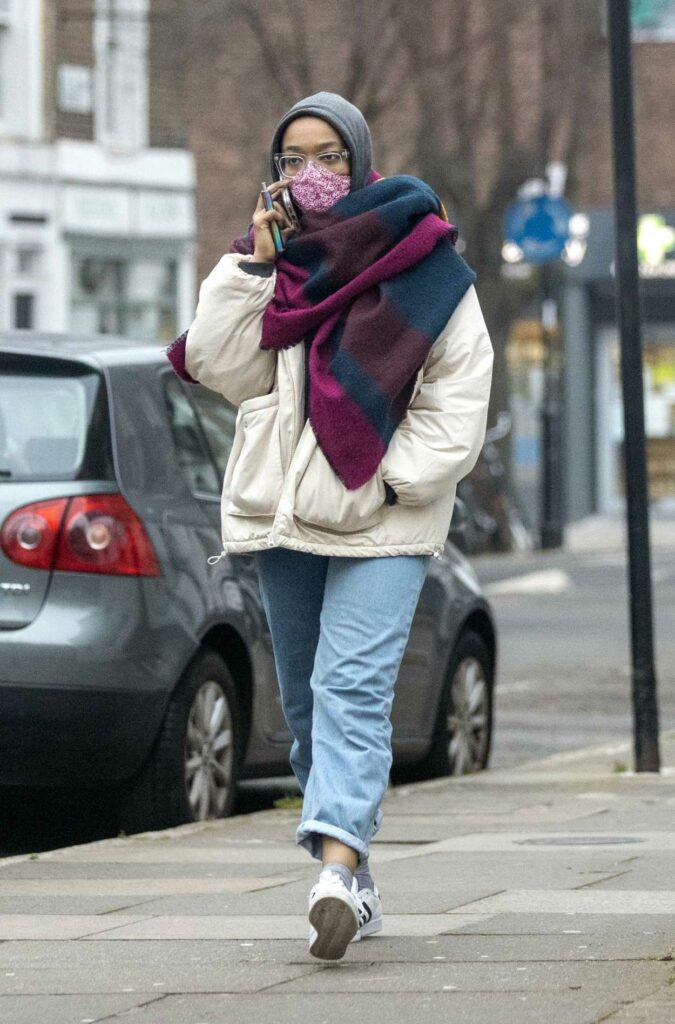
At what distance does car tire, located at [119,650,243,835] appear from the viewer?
295 inches

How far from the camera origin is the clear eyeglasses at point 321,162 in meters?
5.29

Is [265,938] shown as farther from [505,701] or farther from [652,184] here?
[652,184]

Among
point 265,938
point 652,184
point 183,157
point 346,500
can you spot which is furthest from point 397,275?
point 652,184

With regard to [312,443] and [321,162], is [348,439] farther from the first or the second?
[321,162]

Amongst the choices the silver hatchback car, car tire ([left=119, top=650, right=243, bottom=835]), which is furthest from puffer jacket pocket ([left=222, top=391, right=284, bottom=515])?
car tire ([left=119, top=650, right=243, bottom=835])

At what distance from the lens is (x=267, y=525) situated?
17.3 feet

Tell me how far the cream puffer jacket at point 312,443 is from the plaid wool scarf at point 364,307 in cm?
4

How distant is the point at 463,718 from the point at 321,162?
4214 millimetres

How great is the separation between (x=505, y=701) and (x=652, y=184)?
88.6 feet

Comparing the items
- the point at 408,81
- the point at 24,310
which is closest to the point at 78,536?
the point at 408,81

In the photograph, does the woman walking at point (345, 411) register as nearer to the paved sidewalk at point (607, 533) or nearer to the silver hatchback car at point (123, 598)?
the silver hatchback car at point (123, 598)

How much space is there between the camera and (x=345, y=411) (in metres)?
5.14

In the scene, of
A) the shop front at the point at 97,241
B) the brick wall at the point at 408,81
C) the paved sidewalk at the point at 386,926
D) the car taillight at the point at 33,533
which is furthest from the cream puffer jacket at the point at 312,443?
the shop front at the point at 97,241

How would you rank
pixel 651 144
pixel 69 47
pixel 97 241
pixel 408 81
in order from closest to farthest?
pixel 408 81 < pixel 69 47 < pixel 97 241 < pixel 651 144
